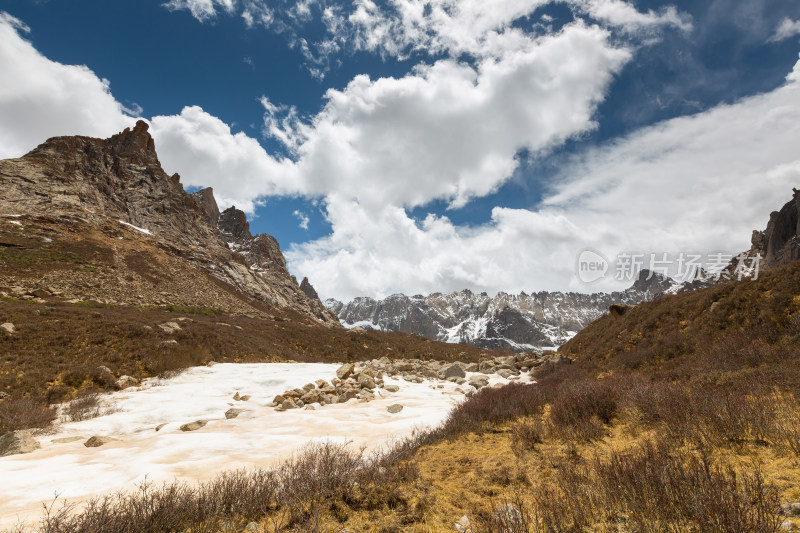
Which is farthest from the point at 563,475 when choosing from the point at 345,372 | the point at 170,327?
the point at 170,327

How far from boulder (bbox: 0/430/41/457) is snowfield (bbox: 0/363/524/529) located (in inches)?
6.9

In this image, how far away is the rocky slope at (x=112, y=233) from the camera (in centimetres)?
3584

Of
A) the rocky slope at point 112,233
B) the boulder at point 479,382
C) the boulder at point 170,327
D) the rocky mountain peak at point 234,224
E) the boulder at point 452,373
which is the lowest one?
the boulder at point 479,382

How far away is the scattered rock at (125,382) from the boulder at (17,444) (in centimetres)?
649

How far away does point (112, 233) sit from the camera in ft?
178

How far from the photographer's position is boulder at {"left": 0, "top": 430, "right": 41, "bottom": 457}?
5.96 m

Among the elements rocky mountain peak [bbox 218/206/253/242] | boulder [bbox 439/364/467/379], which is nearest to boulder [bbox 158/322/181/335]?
boulder [bbox 439/364/467/379]

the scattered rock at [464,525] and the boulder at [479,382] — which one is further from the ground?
the scattered rock at [464,525]

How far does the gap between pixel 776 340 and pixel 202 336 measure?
25910 mm

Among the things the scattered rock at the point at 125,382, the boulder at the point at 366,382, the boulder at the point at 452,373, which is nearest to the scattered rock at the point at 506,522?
the boulder at the point at 366,382

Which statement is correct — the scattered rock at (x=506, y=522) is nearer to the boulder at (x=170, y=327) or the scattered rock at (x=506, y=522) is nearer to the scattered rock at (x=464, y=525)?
the scattered rock at (x=464, y=525)

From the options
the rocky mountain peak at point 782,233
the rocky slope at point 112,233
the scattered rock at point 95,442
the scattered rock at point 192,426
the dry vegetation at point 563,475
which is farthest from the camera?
the rocky mountain peak at point 782,233

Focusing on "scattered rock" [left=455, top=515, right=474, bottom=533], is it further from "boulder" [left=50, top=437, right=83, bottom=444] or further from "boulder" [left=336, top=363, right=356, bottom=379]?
"boulder" [left=336, top=363, right=356, bottom=379]

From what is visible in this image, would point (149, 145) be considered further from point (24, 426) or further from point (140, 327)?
point (24, 426)
